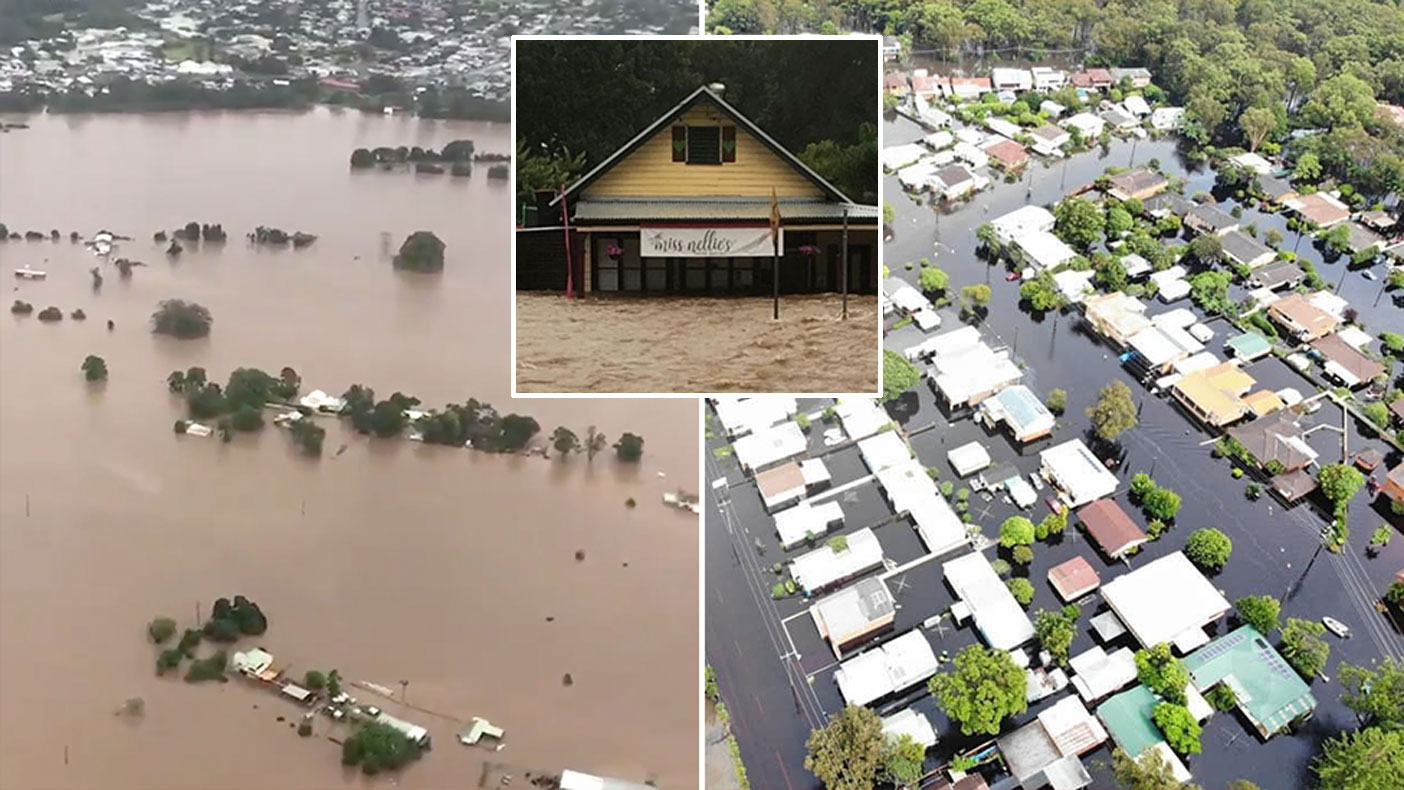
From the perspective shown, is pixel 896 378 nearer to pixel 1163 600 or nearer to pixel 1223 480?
pixel 1223 480

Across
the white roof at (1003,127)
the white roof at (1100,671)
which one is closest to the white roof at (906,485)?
the white roof at (1100,671)

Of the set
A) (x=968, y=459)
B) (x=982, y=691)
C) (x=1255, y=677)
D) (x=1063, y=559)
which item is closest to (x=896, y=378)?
(x=968, y=459)

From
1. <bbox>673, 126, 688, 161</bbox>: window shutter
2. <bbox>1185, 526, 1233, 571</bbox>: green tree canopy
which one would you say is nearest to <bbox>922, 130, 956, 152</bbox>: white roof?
<bbox>1185, 526, 1233, 571</bbox>: green tree canopy

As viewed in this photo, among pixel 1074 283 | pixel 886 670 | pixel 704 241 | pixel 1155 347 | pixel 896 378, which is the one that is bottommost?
pixel 886 670

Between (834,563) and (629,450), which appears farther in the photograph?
(629,450)

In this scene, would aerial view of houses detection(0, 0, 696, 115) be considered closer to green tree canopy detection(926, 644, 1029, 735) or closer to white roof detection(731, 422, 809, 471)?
white roof detection(731, 422, 809, 471)

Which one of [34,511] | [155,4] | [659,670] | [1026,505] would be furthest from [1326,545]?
[155,4]
